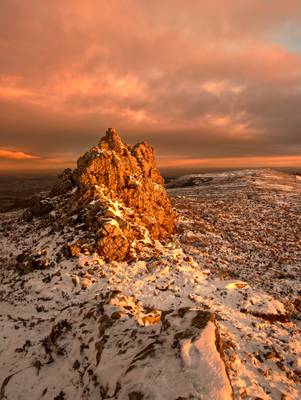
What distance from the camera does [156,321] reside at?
14.6 metres

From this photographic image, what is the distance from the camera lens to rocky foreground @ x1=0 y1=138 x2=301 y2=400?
427 inches

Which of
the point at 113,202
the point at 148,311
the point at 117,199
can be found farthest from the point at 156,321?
the point at 117,199

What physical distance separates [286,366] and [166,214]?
19.9 metres

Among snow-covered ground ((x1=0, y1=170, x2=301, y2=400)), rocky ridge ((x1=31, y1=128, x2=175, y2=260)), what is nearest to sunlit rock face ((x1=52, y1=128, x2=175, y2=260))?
rocky ridge ((x1=31, y1=128, x2=175, y2=260))

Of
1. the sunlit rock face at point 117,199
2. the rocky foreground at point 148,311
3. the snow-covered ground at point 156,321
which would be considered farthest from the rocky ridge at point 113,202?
the snow-covered ground at point 156,321

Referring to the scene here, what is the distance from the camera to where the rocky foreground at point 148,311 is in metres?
10.9

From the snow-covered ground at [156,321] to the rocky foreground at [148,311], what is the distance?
0.06 m

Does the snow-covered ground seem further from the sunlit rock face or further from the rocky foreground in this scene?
the sunlit rock face

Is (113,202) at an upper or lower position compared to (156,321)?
upper

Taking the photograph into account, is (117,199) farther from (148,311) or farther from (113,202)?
(148,311)

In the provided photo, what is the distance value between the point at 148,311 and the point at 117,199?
15.0 meters

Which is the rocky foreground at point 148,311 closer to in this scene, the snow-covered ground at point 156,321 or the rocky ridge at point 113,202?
the snow-covered ground at point 156,321

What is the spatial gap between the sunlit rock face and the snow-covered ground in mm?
1640

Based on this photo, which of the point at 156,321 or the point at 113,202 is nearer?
the point at 156,321
